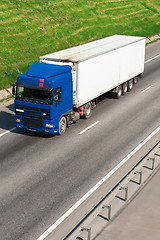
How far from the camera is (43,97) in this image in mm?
20453

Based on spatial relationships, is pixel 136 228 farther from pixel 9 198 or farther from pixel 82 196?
pixel 9 198

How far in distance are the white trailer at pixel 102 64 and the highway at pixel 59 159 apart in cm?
155

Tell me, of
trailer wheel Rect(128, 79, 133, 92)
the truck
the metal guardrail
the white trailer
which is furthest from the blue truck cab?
trailer wheel Rect(128, 79, 133, 92)

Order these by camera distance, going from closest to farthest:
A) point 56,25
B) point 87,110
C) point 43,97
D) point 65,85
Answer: point 43,97 < point 65,85 < point 87,110 < point 56,25

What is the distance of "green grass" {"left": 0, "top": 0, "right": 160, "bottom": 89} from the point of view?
1348 inches

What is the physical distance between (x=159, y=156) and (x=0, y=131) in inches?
340

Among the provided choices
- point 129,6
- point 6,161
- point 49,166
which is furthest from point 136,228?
point 129,6

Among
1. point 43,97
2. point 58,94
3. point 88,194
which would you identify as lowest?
point 88,194

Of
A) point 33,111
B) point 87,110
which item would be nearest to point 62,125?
point 33,111

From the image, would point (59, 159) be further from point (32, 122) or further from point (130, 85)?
point (130, 85)

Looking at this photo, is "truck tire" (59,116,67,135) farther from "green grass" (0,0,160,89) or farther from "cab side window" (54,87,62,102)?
"green grass" (0,0,160,89)

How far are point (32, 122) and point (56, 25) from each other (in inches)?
911

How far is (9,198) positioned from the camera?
627 inches

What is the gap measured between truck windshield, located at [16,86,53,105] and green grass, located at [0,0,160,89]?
847 cm
